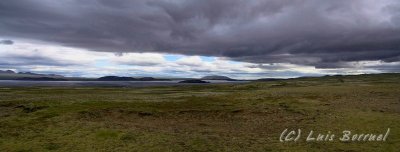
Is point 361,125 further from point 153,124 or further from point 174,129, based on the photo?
point 153,124

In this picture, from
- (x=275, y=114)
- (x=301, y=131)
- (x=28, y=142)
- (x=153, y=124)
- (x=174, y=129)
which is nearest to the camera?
(x=28, y=142)

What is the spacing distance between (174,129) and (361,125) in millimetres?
17817

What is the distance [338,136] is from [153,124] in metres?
18.7

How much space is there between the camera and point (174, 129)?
35156 millimetres

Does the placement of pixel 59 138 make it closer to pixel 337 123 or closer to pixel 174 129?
pixel 174 129

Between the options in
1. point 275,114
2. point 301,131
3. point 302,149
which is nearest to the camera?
point 302,149

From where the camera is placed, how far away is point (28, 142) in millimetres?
29250

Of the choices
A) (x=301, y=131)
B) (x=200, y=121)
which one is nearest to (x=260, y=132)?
(x=301, y=131)

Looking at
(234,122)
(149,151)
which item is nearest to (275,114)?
(234,122)

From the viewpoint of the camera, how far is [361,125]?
34156 mm

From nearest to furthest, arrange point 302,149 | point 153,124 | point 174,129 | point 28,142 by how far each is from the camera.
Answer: point 302,149 < point 28,142 < point 174,129 < point 153,124

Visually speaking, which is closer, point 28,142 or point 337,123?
point 28,142

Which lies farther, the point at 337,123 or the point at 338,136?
the point at 337,123

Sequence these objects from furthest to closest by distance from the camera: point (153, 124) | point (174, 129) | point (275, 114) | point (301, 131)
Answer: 1. point (275, 114)
2. point (153, 124)
3. point (174, 129)
4. point (301, 131)
